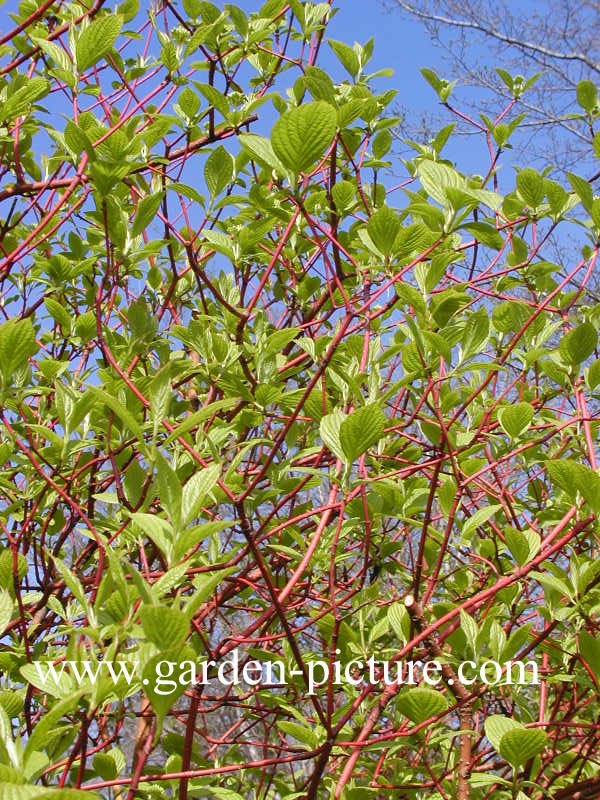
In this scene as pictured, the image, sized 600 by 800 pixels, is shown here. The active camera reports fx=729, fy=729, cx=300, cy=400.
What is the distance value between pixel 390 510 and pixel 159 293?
75 centimetres

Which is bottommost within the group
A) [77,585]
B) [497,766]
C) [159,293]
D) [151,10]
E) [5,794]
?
[497,766]

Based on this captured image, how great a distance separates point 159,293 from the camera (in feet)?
5.35

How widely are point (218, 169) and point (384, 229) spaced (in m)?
0.41

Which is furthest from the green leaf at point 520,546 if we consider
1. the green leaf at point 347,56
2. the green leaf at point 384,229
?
the green leaf at point 347,56

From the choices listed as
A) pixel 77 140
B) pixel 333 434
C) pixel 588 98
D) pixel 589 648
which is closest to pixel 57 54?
pixel 77 140

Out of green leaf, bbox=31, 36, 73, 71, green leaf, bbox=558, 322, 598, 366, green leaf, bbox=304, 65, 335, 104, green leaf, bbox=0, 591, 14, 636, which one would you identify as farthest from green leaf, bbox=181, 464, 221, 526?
green leaf, bbox=31, 36, 73, 71

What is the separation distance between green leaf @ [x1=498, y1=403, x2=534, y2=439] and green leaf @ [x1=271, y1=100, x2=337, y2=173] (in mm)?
581

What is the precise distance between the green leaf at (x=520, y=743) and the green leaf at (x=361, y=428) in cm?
40

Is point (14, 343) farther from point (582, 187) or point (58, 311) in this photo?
point (582, 187)

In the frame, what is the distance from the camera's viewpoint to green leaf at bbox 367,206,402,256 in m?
1.03

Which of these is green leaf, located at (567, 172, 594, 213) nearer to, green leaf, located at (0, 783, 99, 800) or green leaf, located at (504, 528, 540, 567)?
green leaf, located at (504, 528, 540, 567)

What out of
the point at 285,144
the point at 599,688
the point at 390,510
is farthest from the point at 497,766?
the point at 285,144

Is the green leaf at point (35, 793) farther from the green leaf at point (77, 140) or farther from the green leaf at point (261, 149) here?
the green leaf at point (77, 140)

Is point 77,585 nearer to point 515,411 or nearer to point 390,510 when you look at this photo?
point 390,510
